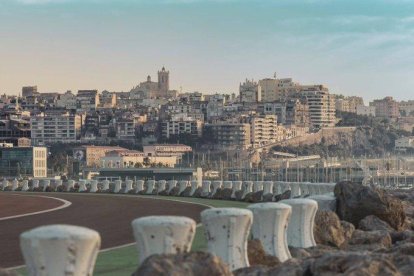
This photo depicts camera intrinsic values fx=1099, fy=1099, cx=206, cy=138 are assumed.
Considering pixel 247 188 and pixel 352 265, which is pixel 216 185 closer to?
pixel 247 188

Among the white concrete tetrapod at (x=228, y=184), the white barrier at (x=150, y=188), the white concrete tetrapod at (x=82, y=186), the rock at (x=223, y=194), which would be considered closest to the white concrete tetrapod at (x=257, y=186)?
the rock at (x=223, y=194)

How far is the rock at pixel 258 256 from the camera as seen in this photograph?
11.0 metres

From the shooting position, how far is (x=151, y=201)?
91.2 feet

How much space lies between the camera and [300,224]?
13.2 m

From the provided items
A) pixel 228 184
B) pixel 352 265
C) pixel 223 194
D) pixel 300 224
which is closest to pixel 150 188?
pixel 228 184

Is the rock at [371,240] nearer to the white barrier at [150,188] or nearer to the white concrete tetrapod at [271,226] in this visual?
the white concrete tetrapod at [271,226]

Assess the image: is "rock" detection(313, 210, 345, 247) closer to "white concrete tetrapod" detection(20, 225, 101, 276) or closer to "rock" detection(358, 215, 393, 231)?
"rock" detection(358, 215, 393, 231)

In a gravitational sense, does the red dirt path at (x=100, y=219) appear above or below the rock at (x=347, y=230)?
below

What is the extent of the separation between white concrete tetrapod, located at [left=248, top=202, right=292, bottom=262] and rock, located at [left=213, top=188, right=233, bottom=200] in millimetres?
19375

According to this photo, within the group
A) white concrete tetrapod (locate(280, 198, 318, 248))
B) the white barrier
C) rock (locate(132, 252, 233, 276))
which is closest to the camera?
rock (locate(132, 252, 233, 276))

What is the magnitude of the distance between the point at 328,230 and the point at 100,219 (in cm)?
591

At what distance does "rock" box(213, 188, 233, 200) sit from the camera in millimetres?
31359

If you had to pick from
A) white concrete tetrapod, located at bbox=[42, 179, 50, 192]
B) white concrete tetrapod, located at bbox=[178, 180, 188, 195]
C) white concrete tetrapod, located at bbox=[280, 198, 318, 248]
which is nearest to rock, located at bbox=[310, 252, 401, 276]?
white concrete tetrapod, located at bbox=[280, 198, 318, 248]

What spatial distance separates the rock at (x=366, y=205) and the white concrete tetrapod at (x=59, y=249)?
415 inches
